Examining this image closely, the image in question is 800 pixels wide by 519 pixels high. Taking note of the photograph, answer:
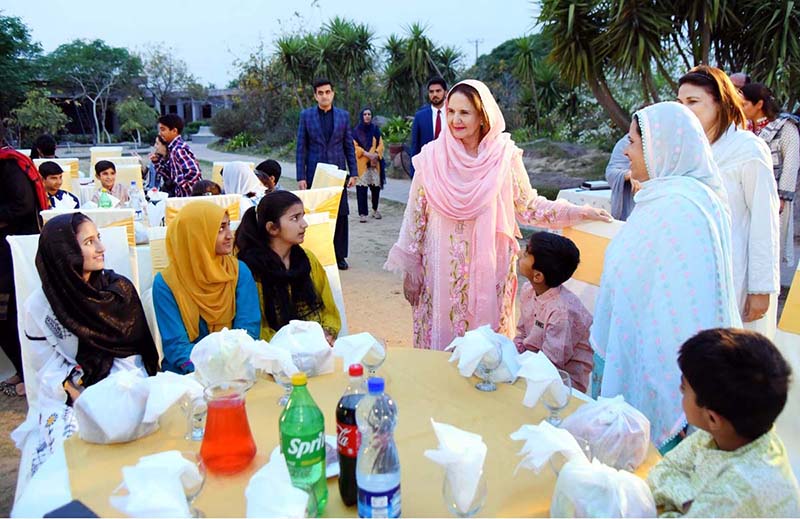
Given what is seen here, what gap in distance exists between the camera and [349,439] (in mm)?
1263

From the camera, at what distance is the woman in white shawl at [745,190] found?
249cm

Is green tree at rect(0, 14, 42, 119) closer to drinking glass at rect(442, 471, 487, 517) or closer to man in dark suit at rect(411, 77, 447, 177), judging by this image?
man in dark suit at rect(411, 77, 447, 177)

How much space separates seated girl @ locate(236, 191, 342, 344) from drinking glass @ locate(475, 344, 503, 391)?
3.20 feet

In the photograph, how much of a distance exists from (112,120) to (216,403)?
3961cm

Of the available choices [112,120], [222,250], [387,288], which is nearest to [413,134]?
[387,288]

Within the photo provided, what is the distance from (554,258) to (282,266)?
1.16 meters

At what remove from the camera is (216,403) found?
143 centimetres

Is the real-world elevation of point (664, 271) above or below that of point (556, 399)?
above

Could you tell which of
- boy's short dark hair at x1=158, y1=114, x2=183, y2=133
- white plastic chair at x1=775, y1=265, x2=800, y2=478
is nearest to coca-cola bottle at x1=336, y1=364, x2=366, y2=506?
white plastic chair at x1=775, y1=265, x2=800, y2=478

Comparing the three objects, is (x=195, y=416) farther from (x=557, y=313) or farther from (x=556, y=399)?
(x=557, y=313)

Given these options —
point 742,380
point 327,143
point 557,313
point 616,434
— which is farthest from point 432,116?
point 742,380

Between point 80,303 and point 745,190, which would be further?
point 745,190

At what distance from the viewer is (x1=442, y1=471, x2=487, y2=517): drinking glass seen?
123cm

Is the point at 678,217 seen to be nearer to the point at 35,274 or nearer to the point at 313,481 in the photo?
the point at 313,481
